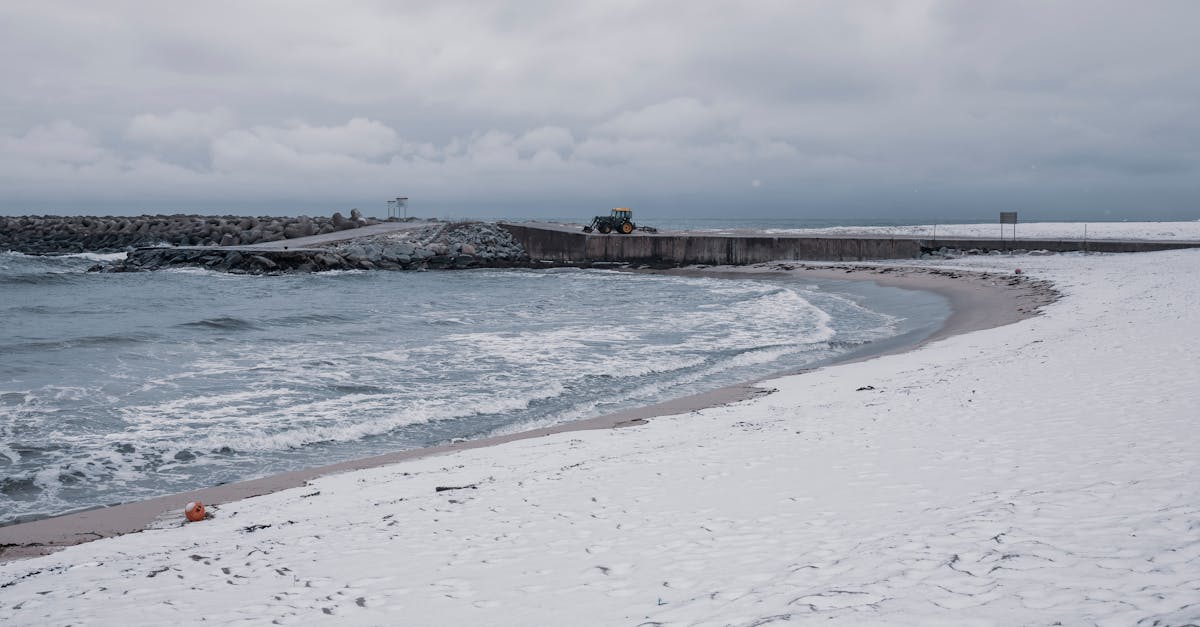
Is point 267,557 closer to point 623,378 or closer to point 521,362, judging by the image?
point 623,378

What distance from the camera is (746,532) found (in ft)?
17.4

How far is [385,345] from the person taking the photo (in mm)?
18562

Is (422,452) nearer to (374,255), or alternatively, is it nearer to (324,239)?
(374,255)

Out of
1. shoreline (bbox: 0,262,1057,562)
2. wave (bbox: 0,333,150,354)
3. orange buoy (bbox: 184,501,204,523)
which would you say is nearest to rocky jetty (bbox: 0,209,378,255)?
wave (bbox: 0,333,150,354)

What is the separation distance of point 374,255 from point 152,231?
71.1 feet

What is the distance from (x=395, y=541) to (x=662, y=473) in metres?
2.43

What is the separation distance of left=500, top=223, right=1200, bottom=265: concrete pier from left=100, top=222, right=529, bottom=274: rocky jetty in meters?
2.58

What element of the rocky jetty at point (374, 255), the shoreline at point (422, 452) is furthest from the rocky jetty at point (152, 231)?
the shoreline at point (422, 452)

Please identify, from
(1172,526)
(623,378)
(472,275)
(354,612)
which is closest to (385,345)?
(623,378)

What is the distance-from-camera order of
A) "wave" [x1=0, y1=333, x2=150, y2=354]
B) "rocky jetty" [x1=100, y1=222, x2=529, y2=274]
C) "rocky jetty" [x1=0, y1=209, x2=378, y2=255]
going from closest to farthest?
1. "wave" [x1=0, y1=333, x2=150, y2=354]
2. "rocky jetty" [x1=100, y1=222, x2=529, y2=274]
3. "rocky jetty" [x1=0, y1=209, x2=378, y2=255]

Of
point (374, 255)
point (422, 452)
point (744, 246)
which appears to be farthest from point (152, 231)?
point (422, 452)

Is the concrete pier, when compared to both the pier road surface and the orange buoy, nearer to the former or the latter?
the pier road surface

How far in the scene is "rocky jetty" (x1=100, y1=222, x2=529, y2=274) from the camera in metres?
41.4

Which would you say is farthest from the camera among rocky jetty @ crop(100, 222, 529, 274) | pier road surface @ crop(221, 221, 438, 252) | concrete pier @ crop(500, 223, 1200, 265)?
pier road surface @ crop(221, 221, 438, 252)
